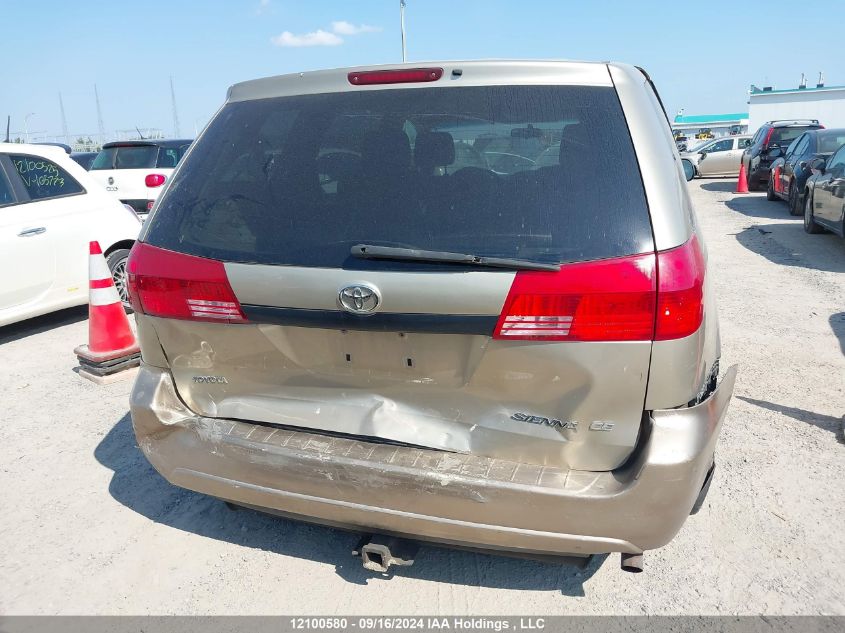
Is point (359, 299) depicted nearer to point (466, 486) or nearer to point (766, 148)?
→ point (466, 486)

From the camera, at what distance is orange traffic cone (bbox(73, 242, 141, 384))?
4855mm

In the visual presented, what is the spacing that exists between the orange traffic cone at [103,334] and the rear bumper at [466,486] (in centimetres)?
278

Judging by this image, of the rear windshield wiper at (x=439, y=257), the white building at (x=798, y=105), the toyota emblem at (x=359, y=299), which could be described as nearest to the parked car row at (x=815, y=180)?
the rear windshield wiper at (x=439, y=257)

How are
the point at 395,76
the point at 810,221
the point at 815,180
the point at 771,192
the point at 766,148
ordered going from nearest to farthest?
1. the point at 395,76
2. the point at 815,180
3. the point at 810,221
4. the point at 771,192
5. the point at 766,148

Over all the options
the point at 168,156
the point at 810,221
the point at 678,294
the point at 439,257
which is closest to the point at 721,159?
the point at 810,221

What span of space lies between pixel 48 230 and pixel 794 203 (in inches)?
479

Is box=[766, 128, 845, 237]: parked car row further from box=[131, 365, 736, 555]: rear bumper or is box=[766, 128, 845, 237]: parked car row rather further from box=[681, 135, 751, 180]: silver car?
box=[131, 365, 736, 555]: rear bumper

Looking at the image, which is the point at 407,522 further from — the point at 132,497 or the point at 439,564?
the point at 132,497

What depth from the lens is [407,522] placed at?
219 centimetres

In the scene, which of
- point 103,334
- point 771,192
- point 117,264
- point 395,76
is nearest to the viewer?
point 395,76

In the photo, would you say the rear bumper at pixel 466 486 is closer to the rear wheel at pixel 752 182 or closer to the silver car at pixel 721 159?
the rear wheel at pixel 752 182

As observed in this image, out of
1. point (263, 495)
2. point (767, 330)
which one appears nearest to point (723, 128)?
point (767, 330)

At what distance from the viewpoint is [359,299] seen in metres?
2.07

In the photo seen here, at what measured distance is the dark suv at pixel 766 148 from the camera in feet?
51.4
